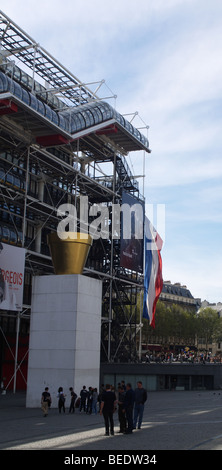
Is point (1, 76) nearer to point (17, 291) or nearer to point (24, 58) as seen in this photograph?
point (24, 58)

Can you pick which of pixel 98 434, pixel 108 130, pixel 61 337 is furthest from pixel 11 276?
pixel 98 434

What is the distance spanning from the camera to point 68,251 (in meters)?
26.4

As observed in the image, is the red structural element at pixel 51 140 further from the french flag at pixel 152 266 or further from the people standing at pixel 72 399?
the people standing at pixel 72 399

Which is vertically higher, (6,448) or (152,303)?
(152,303)

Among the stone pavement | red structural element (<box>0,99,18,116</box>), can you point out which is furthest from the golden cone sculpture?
red structural element (<box>0,99,18,116</box>)

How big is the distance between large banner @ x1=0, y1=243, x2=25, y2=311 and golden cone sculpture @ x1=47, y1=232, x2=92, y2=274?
377 inches

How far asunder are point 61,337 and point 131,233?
27606 millimetres

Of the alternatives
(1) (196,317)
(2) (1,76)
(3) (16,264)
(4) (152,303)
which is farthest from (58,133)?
(1) (196,317)

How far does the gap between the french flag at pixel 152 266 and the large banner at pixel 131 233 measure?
1916mm

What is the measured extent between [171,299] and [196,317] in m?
8.22

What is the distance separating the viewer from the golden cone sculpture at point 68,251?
26312mm

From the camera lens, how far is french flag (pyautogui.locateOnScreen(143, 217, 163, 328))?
47.8 meters

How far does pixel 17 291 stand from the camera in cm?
3712

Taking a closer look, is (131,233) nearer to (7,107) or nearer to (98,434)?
(7,107)
